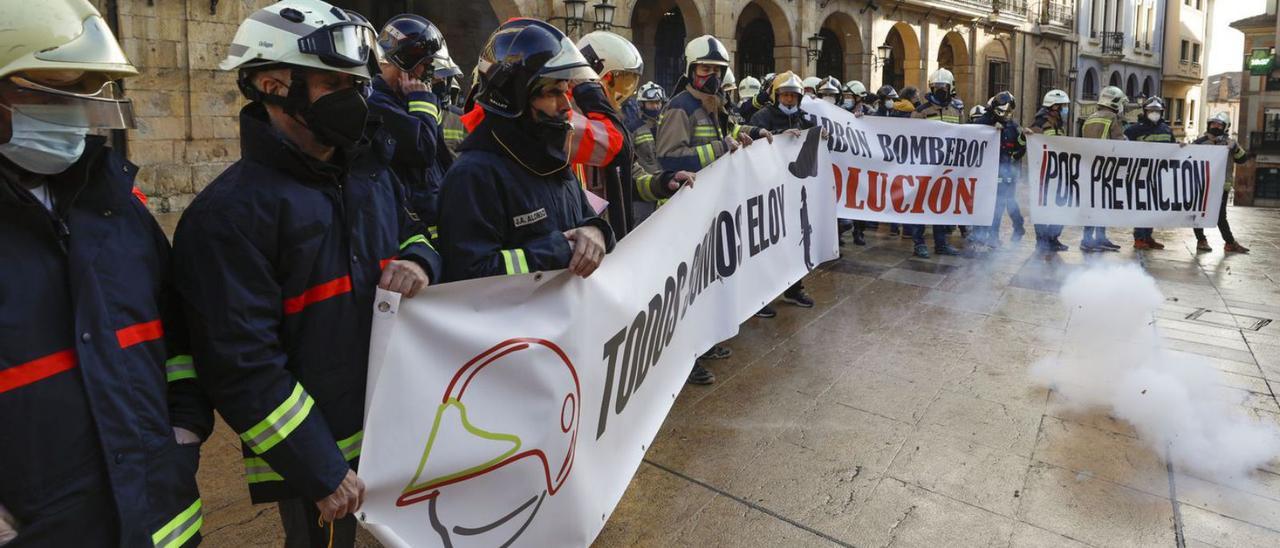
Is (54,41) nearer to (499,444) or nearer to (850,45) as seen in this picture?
(499,444)

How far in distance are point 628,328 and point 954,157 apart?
20.5 ft

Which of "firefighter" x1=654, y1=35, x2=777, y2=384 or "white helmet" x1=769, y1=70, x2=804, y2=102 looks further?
"white helmet" x1=769, y1=70, x2=804, y2=102

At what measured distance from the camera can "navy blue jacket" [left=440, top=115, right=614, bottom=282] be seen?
7.45 feet

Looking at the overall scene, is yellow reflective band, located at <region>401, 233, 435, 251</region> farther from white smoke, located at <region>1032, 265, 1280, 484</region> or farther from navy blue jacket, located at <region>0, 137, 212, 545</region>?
white smoke, located at <region>1032, 265, 1280, 484</region>

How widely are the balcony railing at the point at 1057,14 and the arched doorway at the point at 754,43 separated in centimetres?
1576

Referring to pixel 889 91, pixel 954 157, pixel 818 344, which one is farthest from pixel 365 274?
pixel 889 91

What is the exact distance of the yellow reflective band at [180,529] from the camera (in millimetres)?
1581

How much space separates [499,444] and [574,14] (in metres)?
12.4

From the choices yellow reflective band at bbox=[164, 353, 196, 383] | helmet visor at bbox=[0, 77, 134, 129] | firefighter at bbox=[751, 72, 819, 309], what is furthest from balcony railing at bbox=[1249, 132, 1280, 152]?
helmet visor at bbox=[0, 77, 134, 129]

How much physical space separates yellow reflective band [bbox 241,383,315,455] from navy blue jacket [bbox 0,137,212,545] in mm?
139

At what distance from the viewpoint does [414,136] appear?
3.11m

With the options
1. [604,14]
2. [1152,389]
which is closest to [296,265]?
[1152,389]

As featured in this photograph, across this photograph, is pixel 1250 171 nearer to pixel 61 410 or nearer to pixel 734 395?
pixel 734 395

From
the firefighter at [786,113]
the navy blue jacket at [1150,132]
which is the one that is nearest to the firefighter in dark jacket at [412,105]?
the firefighter at [786,113]
